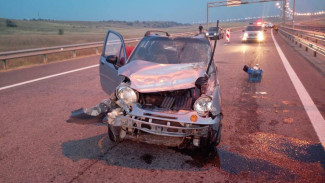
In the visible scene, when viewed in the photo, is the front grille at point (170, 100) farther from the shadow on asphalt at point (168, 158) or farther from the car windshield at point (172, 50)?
the car windshield at point (172, 50)

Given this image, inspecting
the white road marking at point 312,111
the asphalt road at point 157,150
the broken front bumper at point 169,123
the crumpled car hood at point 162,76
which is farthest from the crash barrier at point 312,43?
the broken front bumper at point 169,123

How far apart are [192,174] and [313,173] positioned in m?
1.50

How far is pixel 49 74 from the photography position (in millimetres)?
11359

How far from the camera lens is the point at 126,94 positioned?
4.08m

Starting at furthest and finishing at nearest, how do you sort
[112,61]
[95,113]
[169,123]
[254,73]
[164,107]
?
1. [254,73]
2. [112,61]
3. [95,113]
4. [164,107]
5. [169,123]

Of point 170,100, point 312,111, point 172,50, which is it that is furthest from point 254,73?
point 170,100

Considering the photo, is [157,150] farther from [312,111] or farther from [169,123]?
[312,111]

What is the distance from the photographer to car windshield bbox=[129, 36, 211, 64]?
525 cm

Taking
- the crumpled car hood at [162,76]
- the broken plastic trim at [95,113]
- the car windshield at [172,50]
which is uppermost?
the car windshield at [172,50]

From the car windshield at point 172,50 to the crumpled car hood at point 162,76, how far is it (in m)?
0.76

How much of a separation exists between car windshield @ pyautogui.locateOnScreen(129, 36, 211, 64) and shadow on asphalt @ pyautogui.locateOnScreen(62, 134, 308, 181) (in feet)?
5.38

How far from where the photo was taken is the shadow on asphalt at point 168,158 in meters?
3.74

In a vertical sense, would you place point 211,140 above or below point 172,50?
below

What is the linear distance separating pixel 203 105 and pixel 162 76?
2.44 ft
